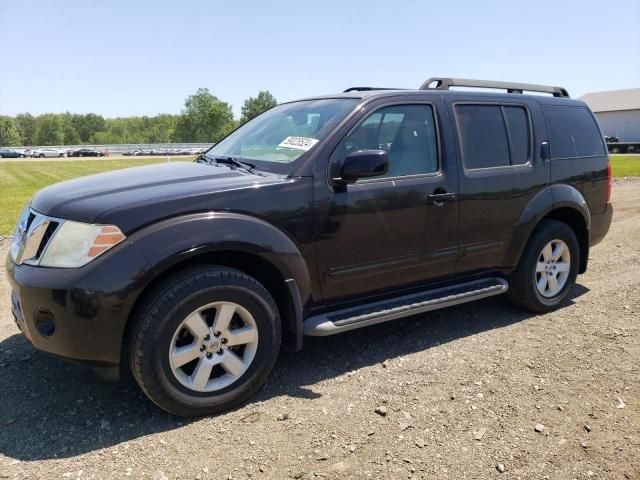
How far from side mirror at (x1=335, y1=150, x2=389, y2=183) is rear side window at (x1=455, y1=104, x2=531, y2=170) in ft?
3.43

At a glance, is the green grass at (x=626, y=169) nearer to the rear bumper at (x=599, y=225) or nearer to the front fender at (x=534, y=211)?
the rear bumper at (x=599, y=225)

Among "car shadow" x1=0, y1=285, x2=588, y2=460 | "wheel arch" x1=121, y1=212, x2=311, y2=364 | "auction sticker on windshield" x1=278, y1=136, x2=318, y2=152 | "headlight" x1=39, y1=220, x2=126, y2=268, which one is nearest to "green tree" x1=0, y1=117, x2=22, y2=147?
"car shadow" x1=0, y1=285, x2=588, y2=460

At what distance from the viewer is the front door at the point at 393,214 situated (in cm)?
346

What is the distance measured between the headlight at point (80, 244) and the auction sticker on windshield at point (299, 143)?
1.36 metres

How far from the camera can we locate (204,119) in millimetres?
96500

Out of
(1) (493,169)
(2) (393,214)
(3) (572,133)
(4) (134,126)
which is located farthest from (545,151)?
(4) (134,126)

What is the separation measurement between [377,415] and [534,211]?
8.02ft

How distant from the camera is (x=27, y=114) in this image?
135 meters

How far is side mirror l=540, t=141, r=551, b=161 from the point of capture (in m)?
4.57

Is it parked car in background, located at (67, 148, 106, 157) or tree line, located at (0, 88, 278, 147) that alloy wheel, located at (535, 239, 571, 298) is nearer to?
parked car in background, located at (67, 148, 106, 157)

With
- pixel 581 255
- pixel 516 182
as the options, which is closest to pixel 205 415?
pixel 516 182

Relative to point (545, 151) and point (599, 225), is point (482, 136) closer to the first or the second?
point (545, 151)

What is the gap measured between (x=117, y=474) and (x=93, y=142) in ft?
459

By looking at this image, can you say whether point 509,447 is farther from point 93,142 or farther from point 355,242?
point 93,142
